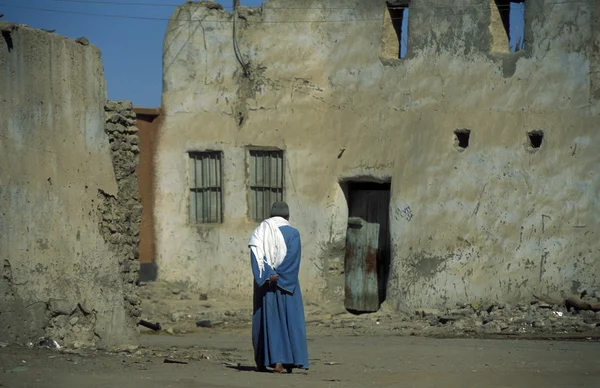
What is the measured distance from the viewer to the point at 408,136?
52.3 feet

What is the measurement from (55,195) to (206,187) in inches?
316

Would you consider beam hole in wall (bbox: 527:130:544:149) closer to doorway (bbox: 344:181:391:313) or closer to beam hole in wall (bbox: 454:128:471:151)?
beam hole in wall (bbox: 454:128:471:151)

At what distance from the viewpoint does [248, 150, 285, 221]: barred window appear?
1748cm

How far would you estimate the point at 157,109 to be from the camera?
18.5m

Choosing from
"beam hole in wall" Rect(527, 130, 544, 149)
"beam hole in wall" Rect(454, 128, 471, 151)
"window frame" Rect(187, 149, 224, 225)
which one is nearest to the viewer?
"beam hole in wall" Rect(527, 130, 544, 149)

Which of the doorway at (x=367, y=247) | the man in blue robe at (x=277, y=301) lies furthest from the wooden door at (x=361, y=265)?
the man in blue robe at (x=277, y=301)

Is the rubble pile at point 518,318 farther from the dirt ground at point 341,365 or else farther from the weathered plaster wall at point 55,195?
the weathered plaster wall at point 55,195

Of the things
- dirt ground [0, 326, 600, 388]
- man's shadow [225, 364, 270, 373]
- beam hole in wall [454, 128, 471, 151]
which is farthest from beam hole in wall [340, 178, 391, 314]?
man's shadow [225, 364, 270, 373]

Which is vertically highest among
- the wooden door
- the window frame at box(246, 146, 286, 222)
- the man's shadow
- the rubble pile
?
the window frame at box(246, 146, 286, 222)

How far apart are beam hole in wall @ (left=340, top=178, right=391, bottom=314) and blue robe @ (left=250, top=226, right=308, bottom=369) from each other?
21.6ft

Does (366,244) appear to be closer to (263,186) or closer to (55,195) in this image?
(263,186)

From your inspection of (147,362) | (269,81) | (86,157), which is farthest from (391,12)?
(147,362)

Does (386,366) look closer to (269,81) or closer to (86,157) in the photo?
(86,157)

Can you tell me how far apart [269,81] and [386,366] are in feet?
25.2
